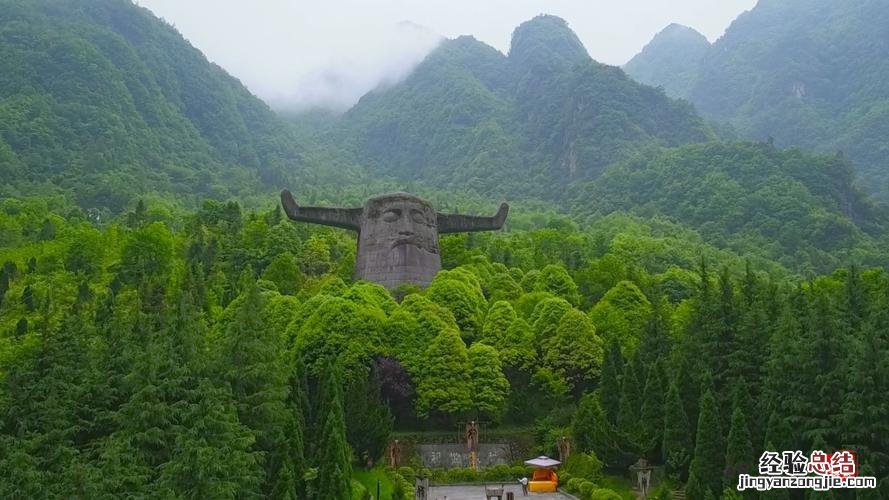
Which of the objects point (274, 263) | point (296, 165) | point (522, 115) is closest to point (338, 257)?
point (274, 263)

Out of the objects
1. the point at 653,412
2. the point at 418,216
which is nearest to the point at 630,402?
the point at 653,412

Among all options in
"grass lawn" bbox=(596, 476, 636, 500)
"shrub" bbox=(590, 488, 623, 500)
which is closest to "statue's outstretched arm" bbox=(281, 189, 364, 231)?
"grass lawn" bbox=(596, 476, 636, 500)

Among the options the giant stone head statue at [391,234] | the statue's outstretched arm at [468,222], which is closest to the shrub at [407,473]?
the giant stone head statue at [391,234]

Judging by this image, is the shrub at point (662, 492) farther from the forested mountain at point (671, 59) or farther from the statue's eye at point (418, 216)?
the forested mountain at point (671, 59)

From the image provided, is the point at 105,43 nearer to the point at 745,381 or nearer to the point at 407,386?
the point at 407,386

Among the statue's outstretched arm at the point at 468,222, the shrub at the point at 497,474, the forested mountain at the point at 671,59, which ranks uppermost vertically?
the forested mountain at the point at 671,59
